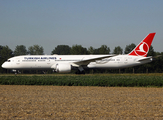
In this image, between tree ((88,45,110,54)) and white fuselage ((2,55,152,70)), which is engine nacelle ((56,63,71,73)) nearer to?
white fuselage ((2,55,152,70))

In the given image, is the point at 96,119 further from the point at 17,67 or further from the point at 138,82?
the point at 17,67

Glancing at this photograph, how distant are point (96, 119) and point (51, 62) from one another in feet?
80.3

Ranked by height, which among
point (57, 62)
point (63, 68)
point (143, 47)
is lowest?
point (63, 68)

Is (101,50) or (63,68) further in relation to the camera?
(101,50)

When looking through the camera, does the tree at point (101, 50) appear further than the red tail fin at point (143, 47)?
Yes

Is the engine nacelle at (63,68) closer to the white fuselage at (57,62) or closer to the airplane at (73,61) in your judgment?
the airplane at (73,61)

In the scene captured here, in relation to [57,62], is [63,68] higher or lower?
lower

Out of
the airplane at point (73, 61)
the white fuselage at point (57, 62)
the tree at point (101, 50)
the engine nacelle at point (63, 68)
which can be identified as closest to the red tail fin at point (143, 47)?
the airplane at point (73, 61)

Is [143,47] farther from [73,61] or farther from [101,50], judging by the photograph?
[101,50]

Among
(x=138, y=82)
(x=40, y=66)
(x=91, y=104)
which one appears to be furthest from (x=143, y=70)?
(x=91, y=104)

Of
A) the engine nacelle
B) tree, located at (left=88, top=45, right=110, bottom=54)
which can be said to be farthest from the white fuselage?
tree, located at (left=88, top=45, right=110, bottom=54)

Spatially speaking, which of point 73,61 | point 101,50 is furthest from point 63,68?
point 101,50

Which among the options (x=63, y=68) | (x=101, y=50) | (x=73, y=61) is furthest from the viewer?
(x=101, y=50)

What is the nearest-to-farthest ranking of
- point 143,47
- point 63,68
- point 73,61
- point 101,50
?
point 63,68 < point 73,61 < point 143,47 < point 101,50
